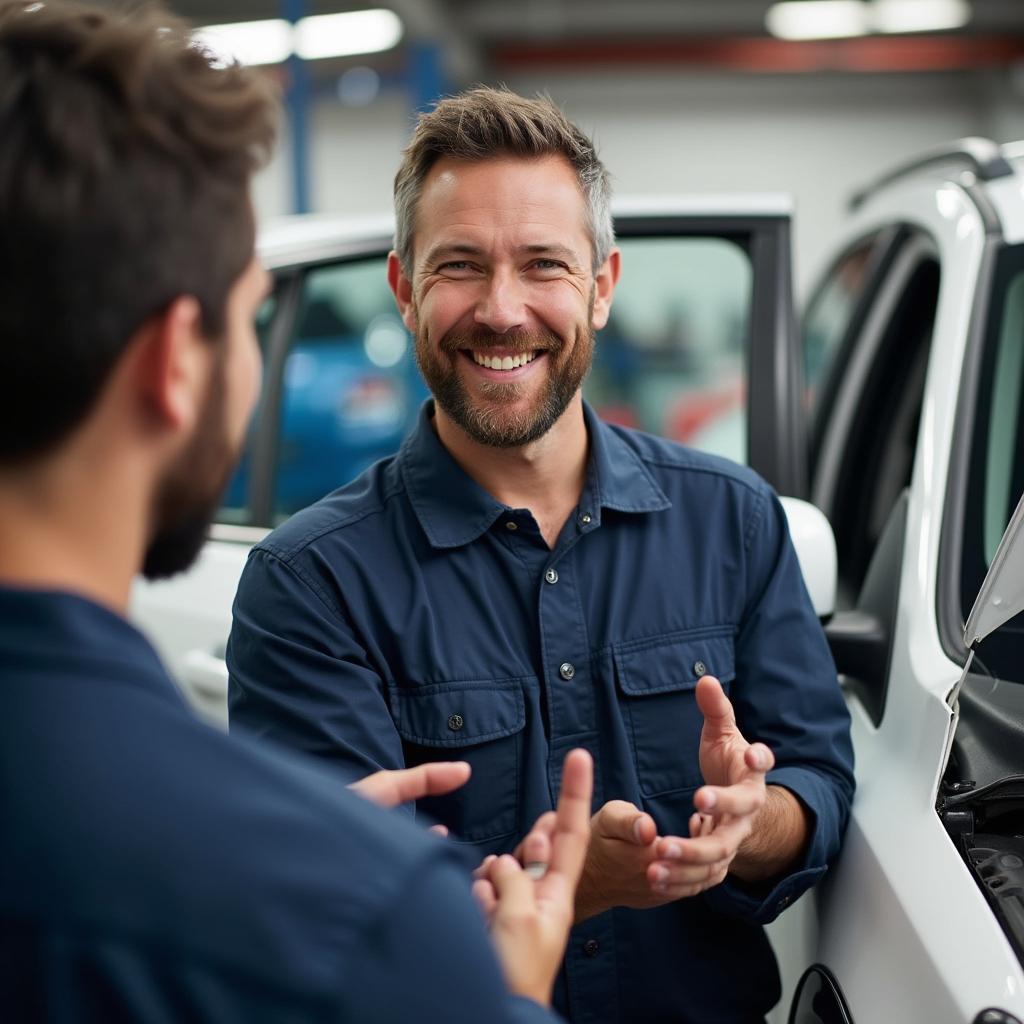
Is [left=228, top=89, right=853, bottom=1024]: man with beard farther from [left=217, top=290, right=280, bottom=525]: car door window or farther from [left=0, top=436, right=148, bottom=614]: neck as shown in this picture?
[left=217, top=290, right=280, bottom=525]: car door window

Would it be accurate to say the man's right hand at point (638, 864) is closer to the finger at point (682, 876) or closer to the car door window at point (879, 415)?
the finger at point (682, 876)

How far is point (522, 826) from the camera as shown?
1.72 m

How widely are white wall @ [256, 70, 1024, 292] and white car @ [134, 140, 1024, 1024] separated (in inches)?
447

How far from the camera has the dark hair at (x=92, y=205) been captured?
0.81 meters

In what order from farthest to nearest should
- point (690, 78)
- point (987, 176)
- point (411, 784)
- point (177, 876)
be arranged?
point (690, 78), point (987, 176), point (411, 784), point (177, 876)

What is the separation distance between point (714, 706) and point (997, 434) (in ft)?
2.50

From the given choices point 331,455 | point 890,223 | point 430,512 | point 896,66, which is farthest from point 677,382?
point 896,66

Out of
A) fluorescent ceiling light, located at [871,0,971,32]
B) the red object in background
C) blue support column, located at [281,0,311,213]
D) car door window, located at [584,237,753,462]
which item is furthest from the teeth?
fluorescent ceiling light, located at [871,0,971,32]

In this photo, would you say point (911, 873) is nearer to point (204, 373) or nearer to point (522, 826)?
point (522, 826)

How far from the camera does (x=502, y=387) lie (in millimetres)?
1878

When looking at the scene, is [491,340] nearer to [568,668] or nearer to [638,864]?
[568,668]

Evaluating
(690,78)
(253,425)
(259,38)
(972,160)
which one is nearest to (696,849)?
(972,160)

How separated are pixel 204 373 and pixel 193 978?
0.41 meters

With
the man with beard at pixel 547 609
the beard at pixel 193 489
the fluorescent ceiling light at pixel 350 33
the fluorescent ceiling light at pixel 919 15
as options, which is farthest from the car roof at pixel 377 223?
the fluorescent ceiling light at pixel 919 15
